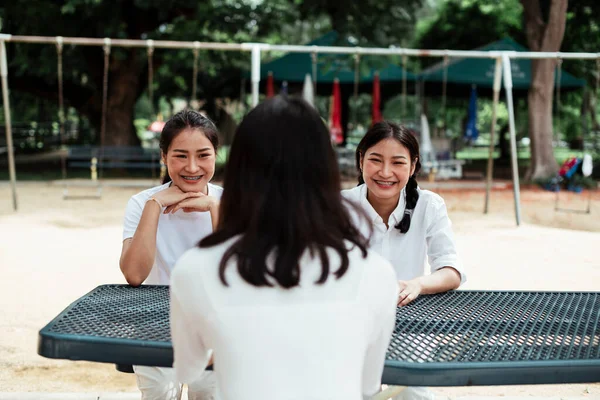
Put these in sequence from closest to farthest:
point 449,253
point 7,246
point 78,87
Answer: point 449,253
point 7,246
point 78,87

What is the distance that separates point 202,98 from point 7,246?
13.7 meters

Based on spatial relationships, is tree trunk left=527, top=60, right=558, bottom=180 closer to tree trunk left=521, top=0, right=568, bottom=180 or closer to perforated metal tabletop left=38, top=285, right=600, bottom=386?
tree trunk left=521, top=0, right=568, bottom=180

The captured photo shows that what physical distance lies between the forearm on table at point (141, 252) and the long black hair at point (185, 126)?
0.40 metres

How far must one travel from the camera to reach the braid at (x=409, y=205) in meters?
2.50

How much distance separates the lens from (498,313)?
6.39ft

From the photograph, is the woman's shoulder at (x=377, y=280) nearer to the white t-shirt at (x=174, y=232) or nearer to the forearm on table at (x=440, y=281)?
the forearm on table at (x=440, y=281)

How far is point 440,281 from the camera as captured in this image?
7.27ft

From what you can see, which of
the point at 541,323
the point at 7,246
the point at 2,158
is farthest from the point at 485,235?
the point at 2,158

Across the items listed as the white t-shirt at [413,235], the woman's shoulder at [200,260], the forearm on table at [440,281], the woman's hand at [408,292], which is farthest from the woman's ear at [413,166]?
the woman's shoulder at [200,260]

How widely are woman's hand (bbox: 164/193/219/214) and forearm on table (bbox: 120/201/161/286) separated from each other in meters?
0.13

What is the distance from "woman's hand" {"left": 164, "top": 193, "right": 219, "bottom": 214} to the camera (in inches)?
91.7

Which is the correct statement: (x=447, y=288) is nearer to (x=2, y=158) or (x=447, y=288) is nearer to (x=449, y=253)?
(x=449, y=253)

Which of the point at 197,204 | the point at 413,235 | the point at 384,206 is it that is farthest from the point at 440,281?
the point at 197,204

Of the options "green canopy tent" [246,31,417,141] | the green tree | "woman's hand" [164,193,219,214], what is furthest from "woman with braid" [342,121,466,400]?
the green tree
